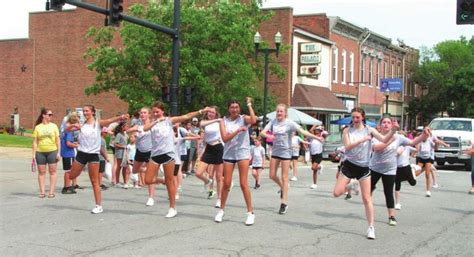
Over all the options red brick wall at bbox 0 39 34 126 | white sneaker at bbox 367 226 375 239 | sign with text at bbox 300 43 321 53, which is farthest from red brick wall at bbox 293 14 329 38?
white sneaker at bbox 367 226 375 239

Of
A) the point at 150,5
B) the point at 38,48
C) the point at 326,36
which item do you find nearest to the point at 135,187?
the point at 150,5

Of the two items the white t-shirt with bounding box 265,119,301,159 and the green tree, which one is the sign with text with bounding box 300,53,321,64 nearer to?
the green tree

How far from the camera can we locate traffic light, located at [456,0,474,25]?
11.4 metres

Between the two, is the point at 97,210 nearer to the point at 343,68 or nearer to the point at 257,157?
the point at 257,157

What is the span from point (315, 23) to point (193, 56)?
52.0ft

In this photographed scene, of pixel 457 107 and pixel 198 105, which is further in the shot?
pixel 457 107

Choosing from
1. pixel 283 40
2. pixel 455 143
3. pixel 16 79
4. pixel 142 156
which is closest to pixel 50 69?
pixel 16 79

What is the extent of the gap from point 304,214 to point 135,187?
5327mm

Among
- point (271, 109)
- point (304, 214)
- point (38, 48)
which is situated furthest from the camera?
point (38, 48)

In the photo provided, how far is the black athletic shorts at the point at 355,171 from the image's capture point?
27.2 feet

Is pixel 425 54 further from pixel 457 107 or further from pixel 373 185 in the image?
pixel 373 185

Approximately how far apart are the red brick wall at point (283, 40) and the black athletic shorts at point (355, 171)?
25.9m

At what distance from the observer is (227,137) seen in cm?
862

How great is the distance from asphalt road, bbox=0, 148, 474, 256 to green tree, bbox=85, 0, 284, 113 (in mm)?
12604
